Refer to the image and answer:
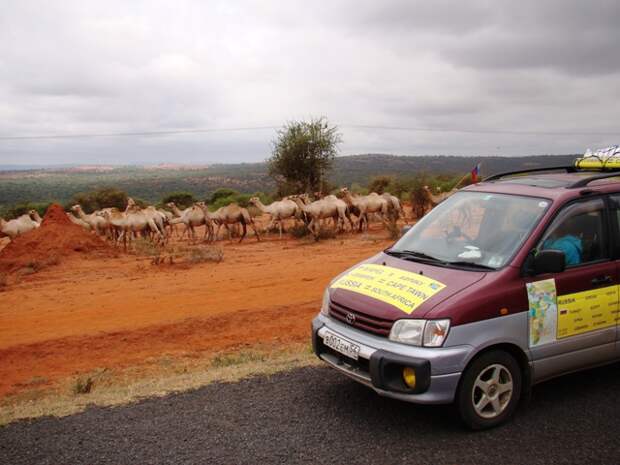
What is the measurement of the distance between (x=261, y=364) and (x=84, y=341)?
4.12 m

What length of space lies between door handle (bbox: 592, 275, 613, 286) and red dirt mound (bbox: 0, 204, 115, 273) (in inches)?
634

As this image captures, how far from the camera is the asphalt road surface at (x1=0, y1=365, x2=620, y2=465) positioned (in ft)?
15.5

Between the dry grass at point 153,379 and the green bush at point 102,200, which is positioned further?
the green bush at point 102,200

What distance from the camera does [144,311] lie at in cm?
1172

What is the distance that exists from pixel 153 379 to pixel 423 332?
13.6 feet

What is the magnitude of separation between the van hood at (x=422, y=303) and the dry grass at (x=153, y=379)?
1.79 meters

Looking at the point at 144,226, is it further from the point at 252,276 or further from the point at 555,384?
the point at 555,384

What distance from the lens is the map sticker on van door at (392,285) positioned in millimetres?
5078

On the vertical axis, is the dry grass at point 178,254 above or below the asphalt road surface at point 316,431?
below

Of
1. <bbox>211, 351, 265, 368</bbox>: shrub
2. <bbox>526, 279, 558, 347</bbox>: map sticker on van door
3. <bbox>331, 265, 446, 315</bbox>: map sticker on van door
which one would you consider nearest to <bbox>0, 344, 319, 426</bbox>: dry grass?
<bbox>211, 351, 265, 368</bbox>: shrub

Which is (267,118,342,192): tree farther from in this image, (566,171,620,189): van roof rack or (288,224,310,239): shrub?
(566,171,620,189): van roof rack

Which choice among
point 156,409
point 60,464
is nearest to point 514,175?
point 156,409

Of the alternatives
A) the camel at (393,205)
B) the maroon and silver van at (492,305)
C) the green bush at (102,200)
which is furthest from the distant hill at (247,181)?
the maroon and silver van at (492,305)

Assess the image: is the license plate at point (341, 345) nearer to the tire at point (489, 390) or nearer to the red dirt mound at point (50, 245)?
the tire at point (489, 390)
